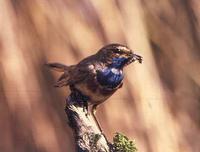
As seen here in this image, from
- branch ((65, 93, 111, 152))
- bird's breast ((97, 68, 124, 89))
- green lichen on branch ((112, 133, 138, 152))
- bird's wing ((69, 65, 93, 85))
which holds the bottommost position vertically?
green lichen on branch ((112, 133, 138, 152))

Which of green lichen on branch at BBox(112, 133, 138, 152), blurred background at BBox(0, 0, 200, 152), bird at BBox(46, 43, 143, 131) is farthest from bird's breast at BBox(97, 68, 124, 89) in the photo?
blurred background at BBox(0, 0, 200, 152)

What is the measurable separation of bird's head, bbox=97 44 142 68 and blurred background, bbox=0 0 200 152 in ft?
2.10

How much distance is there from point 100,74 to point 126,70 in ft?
3.55

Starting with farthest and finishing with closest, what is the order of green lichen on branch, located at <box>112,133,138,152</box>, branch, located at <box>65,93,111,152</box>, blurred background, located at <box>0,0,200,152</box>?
1. blurred background, located at <box>0,0,200,152</box>
2. green lichen on branch, located at <box>112,133,138,152</box>
3. branch, located at <box>65,93,111,152</box>

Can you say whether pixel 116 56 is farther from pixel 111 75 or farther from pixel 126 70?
pixel 126 70

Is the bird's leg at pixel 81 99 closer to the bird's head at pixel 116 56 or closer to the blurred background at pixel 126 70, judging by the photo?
the bird's head at pixel 116 56

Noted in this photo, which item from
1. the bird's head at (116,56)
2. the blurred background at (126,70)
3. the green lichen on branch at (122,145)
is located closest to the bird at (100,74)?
the bird's head at (116,56)

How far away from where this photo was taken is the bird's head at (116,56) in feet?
7.84

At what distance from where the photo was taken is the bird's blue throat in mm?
2367

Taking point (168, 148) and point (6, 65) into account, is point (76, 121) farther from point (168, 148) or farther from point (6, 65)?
point (168, 148)

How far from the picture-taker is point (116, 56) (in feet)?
7.86

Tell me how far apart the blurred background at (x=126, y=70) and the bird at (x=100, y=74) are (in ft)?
1.97

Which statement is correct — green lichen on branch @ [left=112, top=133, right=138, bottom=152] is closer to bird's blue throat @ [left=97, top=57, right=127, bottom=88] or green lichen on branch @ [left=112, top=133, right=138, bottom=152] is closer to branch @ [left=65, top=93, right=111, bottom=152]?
branch @ [left=65, top=93, right=111, bottom=152]

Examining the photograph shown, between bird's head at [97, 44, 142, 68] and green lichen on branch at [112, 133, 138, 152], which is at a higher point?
bird's head at [97, 44, 142, 68]
